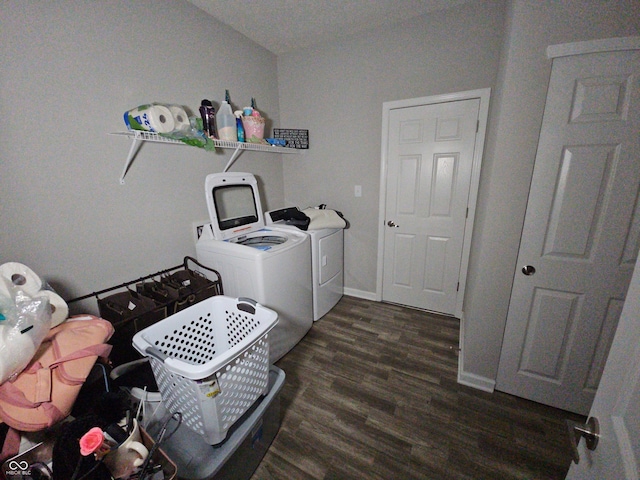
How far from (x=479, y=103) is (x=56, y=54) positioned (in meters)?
2.69

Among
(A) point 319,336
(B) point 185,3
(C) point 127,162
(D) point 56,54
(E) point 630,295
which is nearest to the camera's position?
(E) point 630,295

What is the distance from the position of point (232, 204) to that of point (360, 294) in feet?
5.49

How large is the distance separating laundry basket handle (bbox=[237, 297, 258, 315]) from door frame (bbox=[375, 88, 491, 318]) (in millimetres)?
1699

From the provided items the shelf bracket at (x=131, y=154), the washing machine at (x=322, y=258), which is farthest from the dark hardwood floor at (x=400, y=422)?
the shelf bracket at (x=131, y=154)

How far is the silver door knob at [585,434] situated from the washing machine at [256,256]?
146cm

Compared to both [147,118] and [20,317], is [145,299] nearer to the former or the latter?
[20,317]

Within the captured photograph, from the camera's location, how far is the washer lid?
1859 millimetres

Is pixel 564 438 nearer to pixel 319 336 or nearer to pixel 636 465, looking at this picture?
pixel 636 465

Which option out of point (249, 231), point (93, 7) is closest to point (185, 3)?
point (93, 7)

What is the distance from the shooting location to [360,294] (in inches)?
113

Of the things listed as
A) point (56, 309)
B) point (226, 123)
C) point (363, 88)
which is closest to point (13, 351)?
point (56, 309)

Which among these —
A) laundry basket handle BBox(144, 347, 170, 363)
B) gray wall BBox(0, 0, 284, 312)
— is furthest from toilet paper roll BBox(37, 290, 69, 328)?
gray wall BBox(0, 0, 284, 312)

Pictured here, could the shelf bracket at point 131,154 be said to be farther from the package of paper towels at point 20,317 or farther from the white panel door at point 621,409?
the white panel door at point 621,409

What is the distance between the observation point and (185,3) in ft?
5.80
